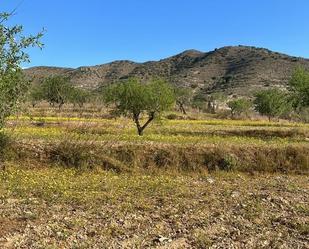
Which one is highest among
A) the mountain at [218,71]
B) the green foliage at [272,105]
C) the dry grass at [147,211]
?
the mountain at [218,71]

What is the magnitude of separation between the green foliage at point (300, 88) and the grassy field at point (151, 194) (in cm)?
2155

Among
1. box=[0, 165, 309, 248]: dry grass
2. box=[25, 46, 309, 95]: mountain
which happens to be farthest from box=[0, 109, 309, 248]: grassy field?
box=[25, 46, 309, 95]: mountain

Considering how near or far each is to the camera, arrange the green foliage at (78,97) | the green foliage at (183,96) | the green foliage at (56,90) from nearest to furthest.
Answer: the green foliage at (56,90) < the green foliage at (78,97) < the green foliage at (183,96)

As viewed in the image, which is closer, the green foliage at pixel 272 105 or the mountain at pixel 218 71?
the green foliage at pixel 272 105

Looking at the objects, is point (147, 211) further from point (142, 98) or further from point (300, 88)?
point (300, 88)

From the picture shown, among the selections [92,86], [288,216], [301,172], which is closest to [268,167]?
[301,172]

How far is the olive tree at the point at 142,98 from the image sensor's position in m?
44.5

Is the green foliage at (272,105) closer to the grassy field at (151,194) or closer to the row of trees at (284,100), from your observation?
the row of trees at (284,100)

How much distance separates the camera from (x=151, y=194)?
65.3 ft

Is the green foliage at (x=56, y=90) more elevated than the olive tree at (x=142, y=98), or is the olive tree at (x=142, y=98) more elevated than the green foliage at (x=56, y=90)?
the green foliage at (x=56, y=90)

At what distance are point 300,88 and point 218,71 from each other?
128m

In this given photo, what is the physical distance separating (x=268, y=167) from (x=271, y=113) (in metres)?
68.7

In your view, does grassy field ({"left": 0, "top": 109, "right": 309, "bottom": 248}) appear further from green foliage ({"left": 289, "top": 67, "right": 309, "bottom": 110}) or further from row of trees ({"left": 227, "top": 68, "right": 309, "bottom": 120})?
row of trees ({"left": 227, "top": 68, "right": 309, "bottom": 120})

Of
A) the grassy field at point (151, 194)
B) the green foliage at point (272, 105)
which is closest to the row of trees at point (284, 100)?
the green foliage at point (272, 105)
